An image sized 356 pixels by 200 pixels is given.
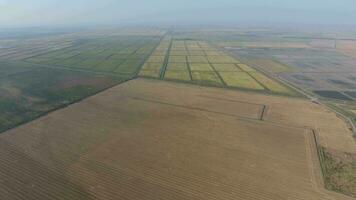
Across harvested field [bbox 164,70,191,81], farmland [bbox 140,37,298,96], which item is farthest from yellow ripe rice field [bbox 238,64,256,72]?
harvested field [bbox 164,70,191,81]

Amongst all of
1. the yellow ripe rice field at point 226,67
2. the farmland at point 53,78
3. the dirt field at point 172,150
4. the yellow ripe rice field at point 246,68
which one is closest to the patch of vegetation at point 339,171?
the dirt field at point 172,150

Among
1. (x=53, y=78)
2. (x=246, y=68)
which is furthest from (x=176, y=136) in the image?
(x=246, y=68)

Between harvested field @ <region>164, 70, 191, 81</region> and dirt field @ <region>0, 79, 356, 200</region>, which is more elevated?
harvested field @ <region>164, 70, 191, 81</region>

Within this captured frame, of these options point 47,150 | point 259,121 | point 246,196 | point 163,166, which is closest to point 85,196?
point 163,166

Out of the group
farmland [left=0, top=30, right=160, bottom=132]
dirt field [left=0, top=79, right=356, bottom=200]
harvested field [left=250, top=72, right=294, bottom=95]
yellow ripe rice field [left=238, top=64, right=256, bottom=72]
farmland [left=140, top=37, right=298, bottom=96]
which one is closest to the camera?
dirt field [left=0, top=79, right=356, bottom=200]

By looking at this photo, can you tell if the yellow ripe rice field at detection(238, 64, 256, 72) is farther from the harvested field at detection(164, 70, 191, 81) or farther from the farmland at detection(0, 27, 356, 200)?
the harvested field at detection(164, 70, 191, 81)

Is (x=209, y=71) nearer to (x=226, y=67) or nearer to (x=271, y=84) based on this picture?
(x=226, y=67)

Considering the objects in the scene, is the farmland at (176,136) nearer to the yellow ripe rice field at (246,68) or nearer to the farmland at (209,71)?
the farmland at (209,71)
